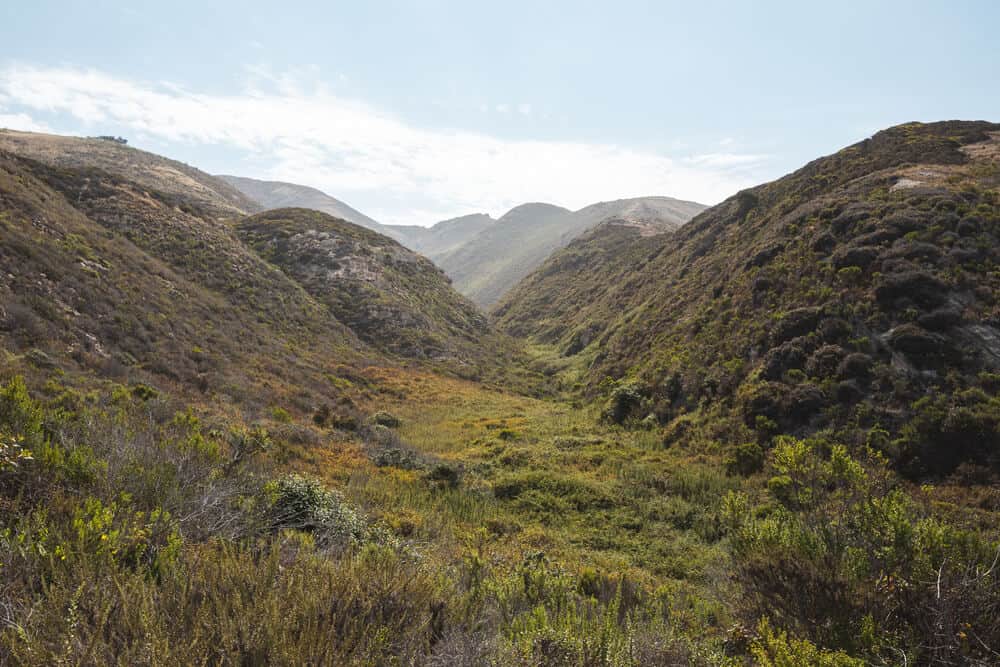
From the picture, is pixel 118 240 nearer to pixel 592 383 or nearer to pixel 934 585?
pixel 592 383

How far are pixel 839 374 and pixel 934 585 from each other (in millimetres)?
13169

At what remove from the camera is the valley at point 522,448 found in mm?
3568

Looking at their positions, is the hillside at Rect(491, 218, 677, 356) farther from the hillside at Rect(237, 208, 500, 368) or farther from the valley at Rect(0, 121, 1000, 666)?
the hillside at Rect(237, 208, 500, 368)

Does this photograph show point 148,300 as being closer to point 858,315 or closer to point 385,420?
point 385,420

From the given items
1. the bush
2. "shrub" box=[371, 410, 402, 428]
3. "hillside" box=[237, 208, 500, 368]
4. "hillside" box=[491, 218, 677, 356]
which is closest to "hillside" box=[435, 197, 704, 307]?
"hillside" box=[491, 218, 677, 356]

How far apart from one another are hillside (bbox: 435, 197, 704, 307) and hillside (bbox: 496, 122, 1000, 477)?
86.3 metres

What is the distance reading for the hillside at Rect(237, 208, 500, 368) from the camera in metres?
40.2

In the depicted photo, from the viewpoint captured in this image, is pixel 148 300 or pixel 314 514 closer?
pixel 314 514

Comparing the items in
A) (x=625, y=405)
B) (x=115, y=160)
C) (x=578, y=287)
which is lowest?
(x=625, y=405)

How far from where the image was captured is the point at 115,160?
69.1 m

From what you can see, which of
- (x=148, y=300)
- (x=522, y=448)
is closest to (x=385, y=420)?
(x=522, y=448)

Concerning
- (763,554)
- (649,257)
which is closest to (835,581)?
(763,554)

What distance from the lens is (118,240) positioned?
2797 centimetres

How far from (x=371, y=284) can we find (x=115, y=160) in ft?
185
